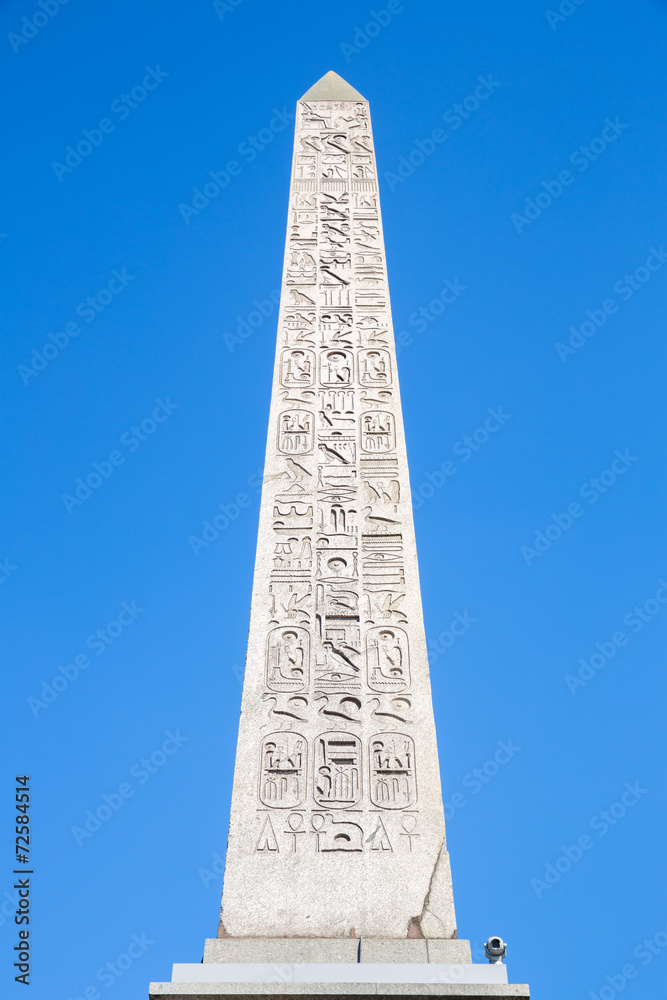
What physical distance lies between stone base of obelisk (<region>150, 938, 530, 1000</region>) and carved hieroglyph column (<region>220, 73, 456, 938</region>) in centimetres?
12

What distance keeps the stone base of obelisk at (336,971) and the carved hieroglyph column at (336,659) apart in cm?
12

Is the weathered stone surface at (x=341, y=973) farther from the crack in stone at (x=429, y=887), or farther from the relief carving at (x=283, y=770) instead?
the relief carving at (x=283, y=770)

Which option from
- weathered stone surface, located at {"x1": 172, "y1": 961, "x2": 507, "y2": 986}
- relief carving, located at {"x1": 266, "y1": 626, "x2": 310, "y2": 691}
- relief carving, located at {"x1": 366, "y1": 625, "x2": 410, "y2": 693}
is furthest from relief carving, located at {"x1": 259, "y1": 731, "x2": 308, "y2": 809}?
weathered stone surface, located at {"x1": 172, "y1": 961, "x2": 507, "y2": 986}

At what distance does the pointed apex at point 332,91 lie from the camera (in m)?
11.1

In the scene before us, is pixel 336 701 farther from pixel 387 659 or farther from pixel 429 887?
pixel 429 887

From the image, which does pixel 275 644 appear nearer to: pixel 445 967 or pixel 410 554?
pixel 410 554

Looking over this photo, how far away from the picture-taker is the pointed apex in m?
11.1

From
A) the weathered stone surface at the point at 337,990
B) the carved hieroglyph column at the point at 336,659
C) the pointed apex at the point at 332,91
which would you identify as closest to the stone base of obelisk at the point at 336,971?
A: the weathered stone surface at the point at 337,990

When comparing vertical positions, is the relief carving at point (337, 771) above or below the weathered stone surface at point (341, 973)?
above

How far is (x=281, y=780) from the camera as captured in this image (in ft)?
22.4

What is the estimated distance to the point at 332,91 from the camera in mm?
11133

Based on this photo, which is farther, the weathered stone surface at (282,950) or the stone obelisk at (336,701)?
the stone obelisk at (336,701)

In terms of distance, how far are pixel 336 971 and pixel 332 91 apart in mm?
7523

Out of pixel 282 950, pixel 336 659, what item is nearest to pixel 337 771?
pixel 336 659
